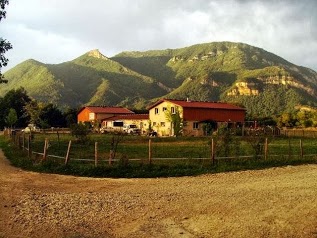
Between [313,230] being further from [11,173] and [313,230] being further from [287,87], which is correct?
[287,87]

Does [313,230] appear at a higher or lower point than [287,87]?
lower

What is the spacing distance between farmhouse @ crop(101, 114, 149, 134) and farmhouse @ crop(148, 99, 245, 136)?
6.95 feet

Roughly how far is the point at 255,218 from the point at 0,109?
84.2 metres

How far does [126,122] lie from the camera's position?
74312 mm

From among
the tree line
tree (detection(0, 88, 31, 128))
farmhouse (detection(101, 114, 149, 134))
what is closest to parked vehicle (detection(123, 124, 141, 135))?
farmhouse (detection(101, 114, 149, 134))

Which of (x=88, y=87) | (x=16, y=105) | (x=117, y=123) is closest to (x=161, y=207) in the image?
(x=117, y=123)

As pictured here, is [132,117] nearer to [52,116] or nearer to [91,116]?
[91,116]

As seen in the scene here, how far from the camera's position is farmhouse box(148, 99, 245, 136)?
60.2 metres

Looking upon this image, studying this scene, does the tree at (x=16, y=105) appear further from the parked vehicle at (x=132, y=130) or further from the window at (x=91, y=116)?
the parked vehicle at (x=132, y=130)

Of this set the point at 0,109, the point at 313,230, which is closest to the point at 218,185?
the point at 313,230

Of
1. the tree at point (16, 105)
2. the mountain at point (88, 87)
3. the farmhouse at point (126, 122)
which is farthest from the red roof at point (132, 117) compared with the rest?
the mountain at point (88, 87)

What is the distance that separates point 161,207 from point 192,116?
164 feet

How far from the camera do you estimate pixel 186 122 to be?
199ft

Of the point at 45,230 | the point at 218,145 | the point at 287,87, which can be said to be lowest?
the point at 45,230
